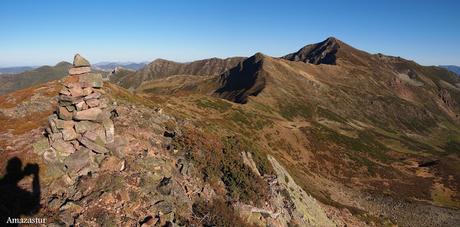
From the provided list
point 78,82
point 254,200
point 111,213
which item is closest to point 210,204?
point 254,200

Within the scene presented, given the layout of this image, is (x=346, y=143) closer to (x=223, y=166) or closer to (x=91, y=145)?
(x=223, y=166)

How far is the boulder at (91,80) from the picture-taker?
30.5 metres

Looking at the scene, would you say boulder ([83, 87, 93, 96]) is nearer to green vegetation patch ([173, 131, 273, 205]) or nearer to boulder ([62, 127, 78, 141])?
boulder ([62, 127, 78, 141])

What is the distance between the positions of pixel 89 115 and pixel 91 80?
338 cm

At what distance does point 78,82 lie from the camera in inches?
1195

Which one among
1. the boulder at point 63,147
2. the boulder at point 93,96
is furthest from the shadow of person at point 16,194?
the boulder at point 93,96

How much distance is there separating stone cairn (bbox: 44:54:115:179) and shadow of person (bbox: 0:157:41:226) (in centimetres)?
182

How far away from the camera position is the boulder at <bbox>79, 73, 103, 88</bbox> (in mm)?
30519

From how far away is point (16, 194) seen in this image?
24875 millimetres

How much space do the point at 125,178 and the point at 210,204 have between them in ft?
25.0

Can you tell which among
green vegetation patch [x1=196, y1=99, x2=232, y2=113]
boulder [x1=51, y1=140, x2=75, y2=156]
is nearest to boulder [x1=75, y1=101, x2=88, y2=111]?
boulder [x1=51, y1=140, x2=75, y2=156]

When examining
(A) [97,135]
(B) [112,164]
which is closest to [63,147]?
(A) [97,135]

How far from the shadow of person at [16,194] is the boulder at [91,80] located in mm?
7631

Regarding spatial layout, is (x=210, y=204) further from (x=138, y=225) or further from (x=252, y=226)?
(x=138, y=225)
